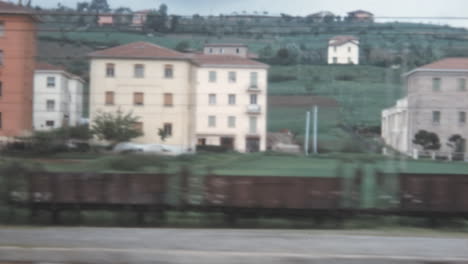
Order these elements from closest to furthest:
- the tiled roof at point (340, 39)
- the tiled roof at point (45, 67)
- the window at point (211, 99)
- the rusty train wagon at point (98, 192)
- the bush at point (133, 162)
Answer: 1. the rusty train wagon at point (98, 192)
2. the bush at point (133, 162)
3. the tiled roof at point (45, 67)
4. the window at point (211, 99)
5. the tiled roof at point (340, 39)

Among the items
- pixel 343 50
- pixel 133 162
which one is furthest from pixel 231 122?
pixel 343 50

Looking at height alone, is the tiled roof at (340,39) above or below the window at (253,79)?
above

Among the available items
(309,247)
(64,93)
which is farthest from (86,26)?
(309,247)

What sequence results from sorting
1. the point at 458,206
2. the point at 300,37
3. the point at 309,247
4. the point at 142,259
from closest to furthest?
the point at 142,259
the point at 309,247
the point at 458,206
the point at 300,37

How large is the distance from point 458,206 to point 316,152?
529cm

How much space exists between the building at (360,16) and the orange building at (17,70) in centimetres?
876

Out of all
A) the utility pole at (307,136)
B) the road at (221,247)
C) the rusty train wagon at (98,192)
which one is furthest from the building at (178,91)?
the road at (221,247)

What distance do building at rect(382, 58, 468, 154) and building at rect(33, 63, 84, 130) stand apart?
9.30 m

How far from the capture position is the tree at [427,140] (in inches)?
695

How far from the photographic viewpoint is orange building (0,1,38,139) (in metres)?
16.1

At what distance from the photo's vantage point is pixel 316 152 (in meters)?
18.0

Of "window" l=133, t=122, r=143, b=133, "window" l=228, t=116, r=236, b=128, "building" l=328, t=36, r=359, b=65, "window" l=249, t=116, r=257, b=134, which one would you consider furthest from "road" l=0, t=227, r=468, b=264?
"building" l=328, t=36, r=359, b=65

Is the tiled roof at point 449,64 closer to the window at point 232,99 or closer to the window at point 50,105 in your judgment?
the window at point 232,99

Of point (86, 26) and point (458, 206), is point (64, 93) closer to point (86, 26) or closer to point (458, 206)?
point (86, 26)
